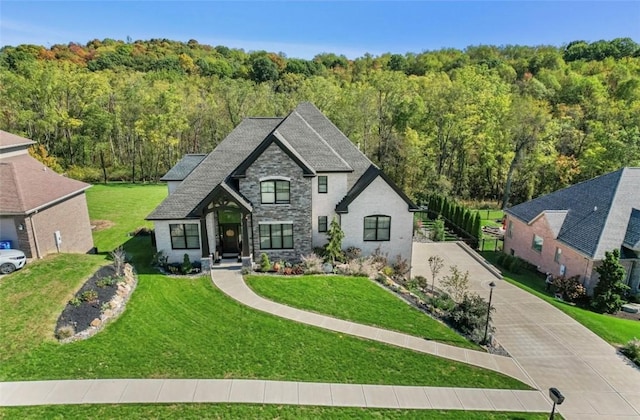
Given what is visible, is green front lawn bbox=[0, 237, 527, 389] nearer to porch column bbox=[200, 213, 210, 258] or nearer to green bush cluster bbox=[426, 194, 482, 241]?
porch column bbox=[200, 213, 210, 258]

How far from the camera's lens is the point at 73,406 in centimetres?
1176

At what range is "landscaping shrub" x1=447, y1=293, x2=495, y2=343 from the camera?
16953 millimetres

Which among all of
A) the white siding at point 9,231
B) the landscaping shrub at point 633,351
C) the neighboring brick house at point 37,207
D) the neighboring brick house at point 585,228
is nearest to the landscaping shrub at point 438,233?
the neighboring brick house at point 585,228

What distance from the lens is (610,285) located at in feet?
71.5

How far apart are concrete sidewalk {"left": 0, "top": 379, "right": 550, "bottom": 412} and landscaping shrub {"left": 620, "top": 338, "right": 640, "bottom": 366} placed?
6.06 meters

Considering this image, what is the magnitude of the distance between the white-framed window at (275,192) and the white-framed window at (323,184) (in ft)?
7.28

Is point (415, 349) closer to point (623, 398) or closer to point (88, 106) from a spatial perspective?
point (623, 398)

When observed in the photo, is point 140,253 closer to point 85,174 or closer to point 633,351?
point 633,351

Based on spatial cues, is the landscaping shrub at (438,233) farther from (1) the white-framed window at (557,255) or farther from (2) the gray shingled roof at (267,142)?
(2) the gray shingled roof at (267,142)

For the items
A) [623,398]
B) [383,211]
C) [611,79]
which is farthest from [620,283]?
[611,79]

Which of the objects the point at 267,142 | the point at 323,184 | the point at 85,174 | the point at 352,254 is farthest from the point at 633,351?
the point at 85,174

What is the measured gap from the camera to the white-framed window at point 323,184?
77.8 feet

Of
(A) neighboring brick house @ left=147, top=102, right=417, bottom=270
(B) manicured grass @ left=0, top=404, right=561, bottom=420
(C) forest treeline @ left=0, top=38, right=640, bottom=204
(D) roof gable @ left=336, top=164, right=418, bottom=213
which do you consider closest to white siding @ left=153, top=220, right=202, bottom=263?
(A) neighboring brick house @ left=147, top=102, right=417, bottom=270

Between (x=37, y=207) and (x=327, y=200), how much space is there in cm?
1629
